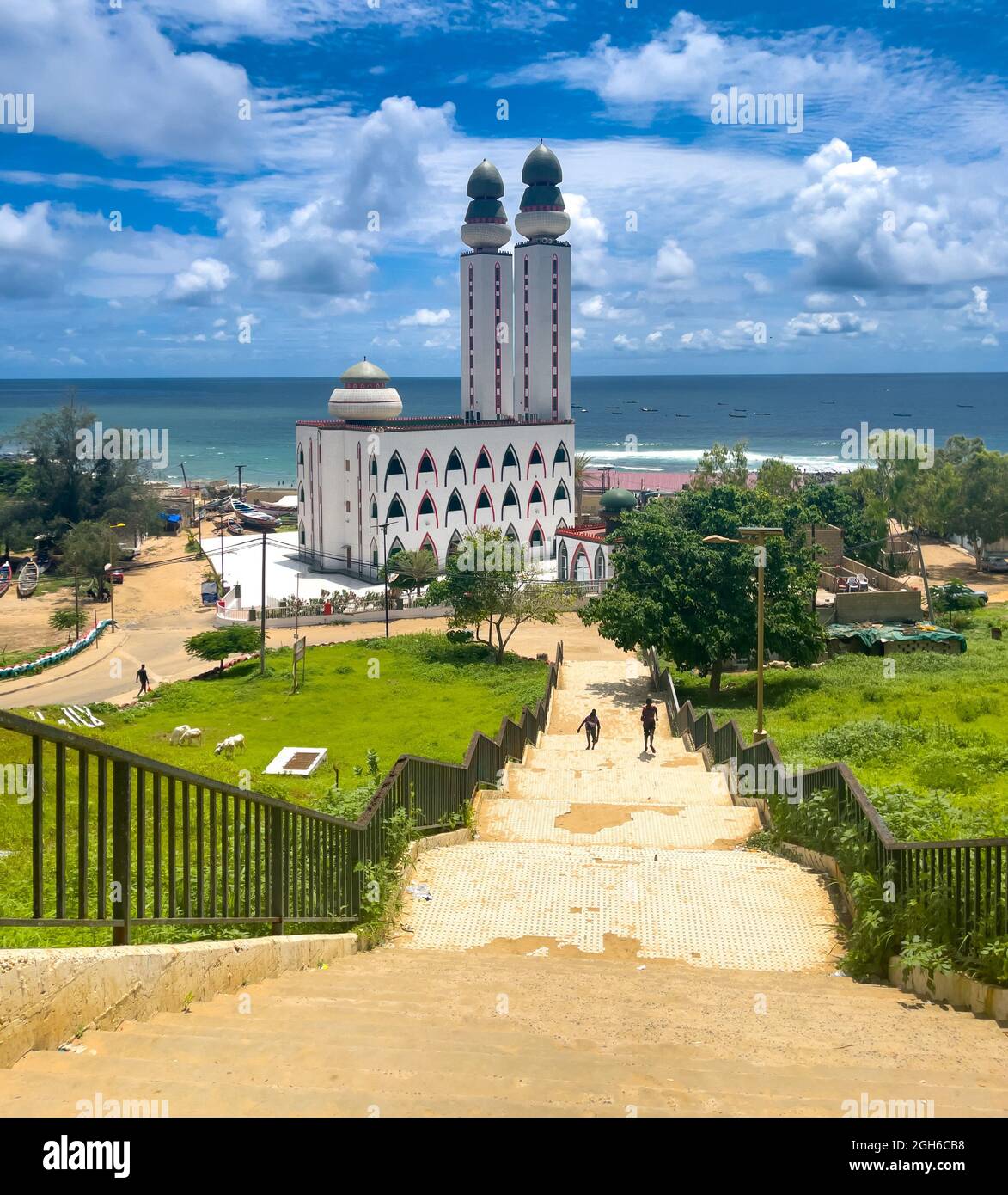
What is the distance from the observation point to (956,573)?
5647cm

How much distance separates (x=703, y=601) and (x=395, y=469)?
26.1m

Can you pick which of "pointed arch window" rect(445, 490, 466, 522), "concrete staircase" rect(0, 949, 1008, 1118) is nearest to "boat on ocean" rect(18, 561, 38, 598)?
"pointed arch window" rect(445, 490, 466, 522)

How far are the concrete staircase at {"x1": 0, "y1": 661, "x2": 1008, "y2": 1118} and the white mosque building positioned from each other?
41.5 m

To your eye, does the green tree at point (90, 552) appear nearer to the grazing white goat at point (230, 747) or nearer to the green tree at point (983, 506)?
the grazing white goat at point (230, 747)

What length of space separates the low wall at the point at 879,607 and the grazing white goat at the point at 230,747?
74.0ft

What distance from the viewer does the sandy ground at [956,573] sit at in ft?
169

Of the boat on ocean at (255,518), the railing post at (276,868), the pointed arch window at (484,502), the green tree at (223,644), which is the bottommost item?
the green tree at (223,644)

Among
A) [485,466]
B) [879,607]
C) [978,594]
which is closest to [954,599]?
[978,594]

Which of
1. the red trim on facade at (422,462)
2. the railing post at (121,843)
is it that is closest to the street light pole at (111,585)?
the red trim on facade at (422,462)

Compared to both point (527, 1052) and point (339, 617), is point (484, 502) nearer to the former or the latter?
point (339, 617)

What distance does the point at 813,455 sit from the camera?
14200cm

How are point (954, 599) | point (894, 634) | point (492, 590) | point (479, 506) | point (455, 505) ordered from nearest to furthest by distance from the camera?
point (894, 634), point (492, 590), point (954, 599), point (455, 505), point (479, 506)

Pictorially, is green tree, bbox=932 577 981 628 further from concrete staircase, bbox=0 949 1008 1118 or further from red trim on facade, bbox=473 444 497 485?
concrete staircase, bbox=0 949 1008 1118

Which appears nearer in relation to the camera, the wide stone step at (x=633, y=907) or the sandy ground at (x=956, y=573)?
the wide stone step at (x=633, y=907)
